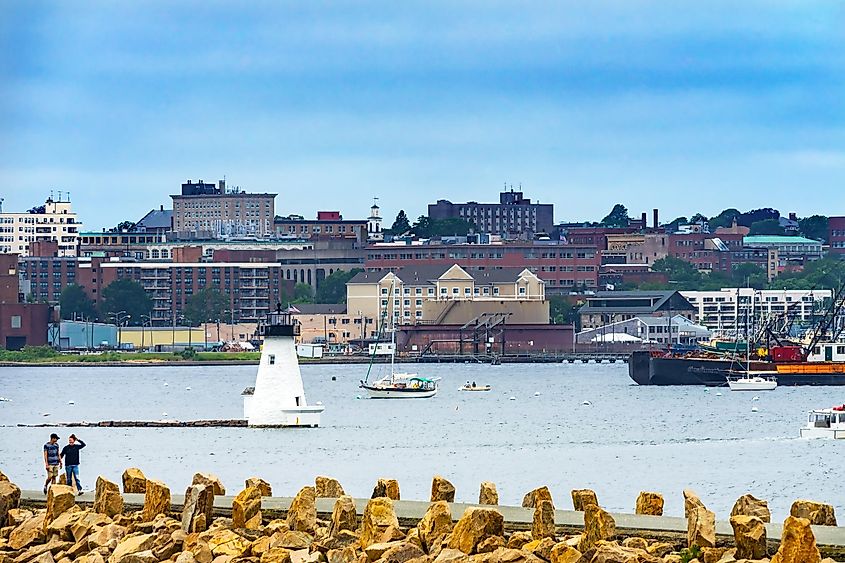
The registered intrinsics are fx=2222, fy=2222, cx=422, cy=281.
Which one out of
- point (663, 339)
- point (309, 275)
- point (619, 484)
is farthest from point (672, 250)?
point (619, 484)

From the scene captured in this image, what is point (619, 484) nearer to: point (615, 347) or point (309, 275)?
point (615, 347)

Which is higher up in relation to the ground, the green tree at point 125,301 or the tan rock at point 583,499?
the green tree at point 125,301

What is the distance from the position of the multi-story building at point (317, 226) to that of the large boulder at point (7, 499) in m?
161

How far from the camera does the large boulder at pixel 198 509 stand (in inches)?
662

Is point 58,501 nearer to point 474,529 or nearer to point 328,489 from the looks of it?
point 328,489

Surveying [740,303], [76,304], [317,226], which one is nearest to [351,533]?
[76,304]

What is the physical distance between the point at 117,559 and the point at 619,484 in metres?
17.5

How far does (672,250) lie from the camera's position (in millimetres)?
179625

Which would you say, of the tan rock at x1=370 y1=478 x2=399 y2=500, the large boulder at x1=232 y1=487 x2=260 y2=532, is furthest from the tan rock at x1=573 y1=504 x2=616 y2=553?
the tan rock at x1=370 y1=478 x2=399 y2=500

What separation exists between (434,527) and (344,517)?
0.89 meters

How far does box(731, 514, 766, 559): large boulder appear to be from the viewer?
45.5 ft

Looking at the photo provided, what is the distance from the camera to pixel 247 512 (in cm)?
1681

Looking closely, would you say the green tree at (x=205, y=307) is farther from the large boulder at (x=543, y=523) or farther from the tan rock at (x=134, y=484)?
the large boulder at (x=543, y=523)

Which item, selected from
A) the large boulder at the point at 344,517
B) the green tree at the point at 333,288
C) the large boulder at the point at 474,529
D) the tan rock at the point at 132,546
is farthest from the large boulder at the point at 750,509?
the green tree at the point at 333,288
